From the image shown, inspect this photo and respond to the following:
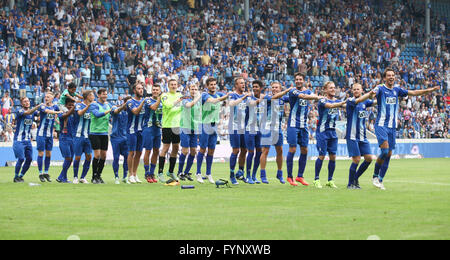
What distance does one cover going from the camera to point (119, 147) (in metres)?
18.2

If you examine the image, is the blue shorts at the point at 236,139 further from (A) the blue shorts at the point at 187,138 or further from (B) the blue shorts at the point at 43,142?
(B) the blue shorts at the point at 43,142

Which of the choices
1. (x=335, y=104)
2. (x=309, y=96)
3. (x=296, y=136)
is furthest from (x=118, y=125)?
(x=335, y=104)

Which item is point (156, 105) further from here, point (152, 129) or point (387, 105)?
point (387, 105)

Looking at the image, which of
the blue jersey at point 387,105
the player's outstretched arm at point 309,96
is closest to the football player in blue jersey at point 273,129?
the player's outstretched arm at point 309,96

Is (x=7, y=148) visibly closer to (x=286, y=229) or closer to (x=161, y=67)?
(x=161, y=67)

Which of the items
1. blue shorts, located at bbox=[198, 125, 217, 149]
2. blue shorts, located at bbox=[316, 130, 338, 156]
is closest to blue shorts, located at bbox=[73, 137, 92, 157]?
blue shorts, located at bbox=[198, 125, 217, 149]

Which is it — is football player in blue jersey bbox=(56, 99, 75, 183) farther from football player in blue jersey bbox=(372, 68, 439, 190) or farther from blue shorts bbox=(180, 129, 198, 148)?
football player in blue jersey bbox=(372, 68, 439, 190)

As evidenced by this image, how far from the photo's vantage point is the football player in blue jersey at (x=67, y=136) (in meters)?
18.2

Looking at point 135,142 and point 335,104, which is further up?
point 335,104

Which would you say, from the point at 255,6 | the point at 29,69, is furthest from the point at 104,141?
the point at 255,6

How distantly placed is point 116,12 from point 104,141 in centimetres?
2076

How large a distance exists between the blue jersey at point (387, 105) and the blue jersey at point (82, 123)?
7497mm

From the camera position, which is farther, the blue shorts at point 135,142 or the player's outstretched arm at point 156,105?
the blue shorts at point 135,142

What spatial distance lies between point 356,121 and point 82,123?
7147mm
